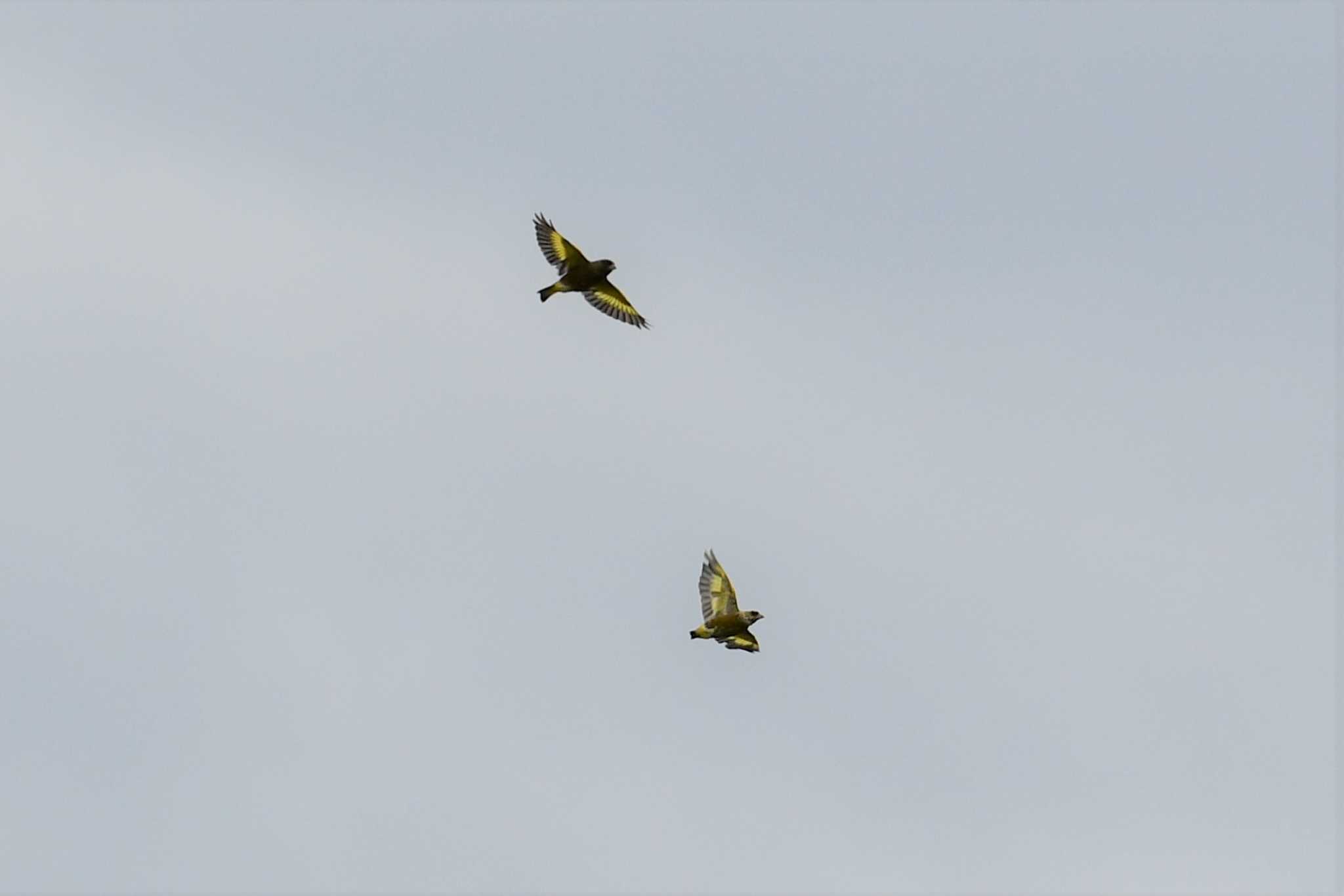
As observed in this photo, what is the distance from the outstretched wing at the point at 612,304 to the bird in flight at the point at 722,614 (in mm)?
7027

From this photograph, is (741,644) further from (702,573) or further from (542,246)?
(542,246)

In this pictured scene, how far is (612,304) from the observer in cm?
15450

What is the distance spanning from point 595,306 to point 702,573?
803 cm

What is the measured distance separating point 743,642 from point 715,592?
164 cm

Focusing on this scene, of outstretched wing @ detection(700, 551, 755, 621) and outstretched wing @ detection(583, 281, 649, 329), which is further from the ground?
outstretched wing @ detection(583, 281, 649, 329)

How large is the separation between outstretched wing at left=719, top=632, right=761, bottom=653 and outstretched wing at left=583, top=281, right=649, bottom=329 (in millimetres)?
8916

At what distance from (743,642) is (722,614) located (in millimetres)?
970

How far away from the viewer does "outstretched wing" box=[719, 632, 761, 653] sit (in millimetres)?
155000

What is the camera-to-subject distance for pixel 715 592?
511ft

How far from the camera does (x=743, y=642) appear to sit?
15512 cm

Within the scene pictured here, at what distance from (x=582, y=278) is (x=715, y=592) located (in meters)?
9.61

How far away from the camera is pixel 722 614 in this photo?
155250 millimetres

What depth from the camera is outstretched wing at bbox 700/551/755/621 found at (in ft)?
510

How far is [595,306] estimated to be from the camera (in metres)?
154
